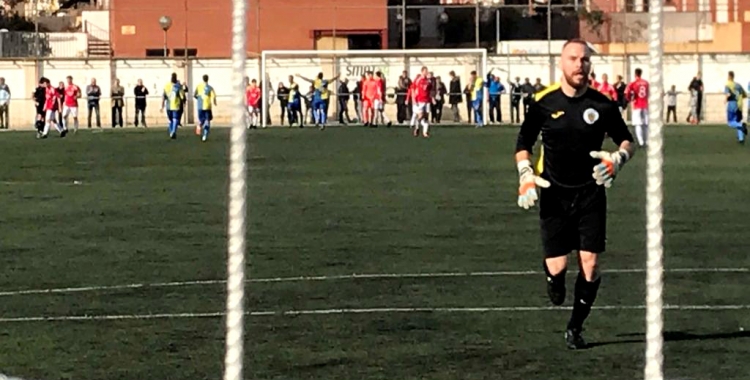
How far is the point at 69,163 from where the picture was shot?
3206cm

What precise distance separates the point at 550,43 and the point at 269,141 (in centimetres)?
2439

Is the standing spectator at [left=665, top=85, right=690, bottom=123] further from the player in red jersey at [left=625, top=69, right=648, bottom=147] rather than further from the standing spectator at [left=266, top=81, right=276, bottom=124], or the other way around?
the player in red jersey at [left=625, top=69, right=648, bottom=147]

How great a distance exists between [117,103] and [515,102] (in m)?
13.9

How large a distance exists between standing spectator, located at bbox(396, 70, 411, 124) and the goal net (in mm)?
34

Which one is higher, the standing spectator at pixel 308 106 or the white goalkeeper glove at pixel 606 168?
the standing spectator at pixel 308 106

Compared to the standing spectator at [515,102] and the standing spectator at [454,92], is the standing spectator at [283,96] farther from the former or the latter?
the standing spectator at [515,102]

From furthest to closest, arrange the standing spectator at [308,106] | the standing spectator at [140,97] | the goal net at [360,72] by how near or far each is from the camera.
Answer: the goal net at [360,72] → the standing spectator at [140,97] → the standing spectator at [308,106]

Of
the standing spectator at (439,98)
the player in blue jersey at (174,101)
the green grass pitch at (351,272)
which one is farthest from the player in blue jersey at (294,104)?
the green grass pitch at (351,272)

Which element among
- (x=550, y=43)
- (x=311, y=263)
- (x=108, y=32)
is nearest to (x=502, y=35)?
(x=550, y=43)

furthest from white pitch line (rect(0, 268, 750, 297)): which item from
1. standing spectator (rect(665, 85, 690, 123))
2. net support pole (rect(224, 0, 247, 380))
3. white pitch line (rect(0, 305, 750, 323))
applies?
standing spectator (rect(665, 85, 690, 123))

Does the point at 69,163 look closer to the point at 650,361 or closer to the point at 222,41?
the point at 650,361

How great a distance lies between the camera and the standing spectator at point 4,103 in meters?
55.7

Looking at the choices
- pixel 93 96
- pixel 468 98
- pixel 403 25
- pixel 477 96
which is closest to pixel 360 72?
pixel 468 98

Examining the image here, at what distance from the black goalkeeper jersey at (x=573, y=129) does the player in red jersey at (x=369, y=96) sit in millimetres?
40985
